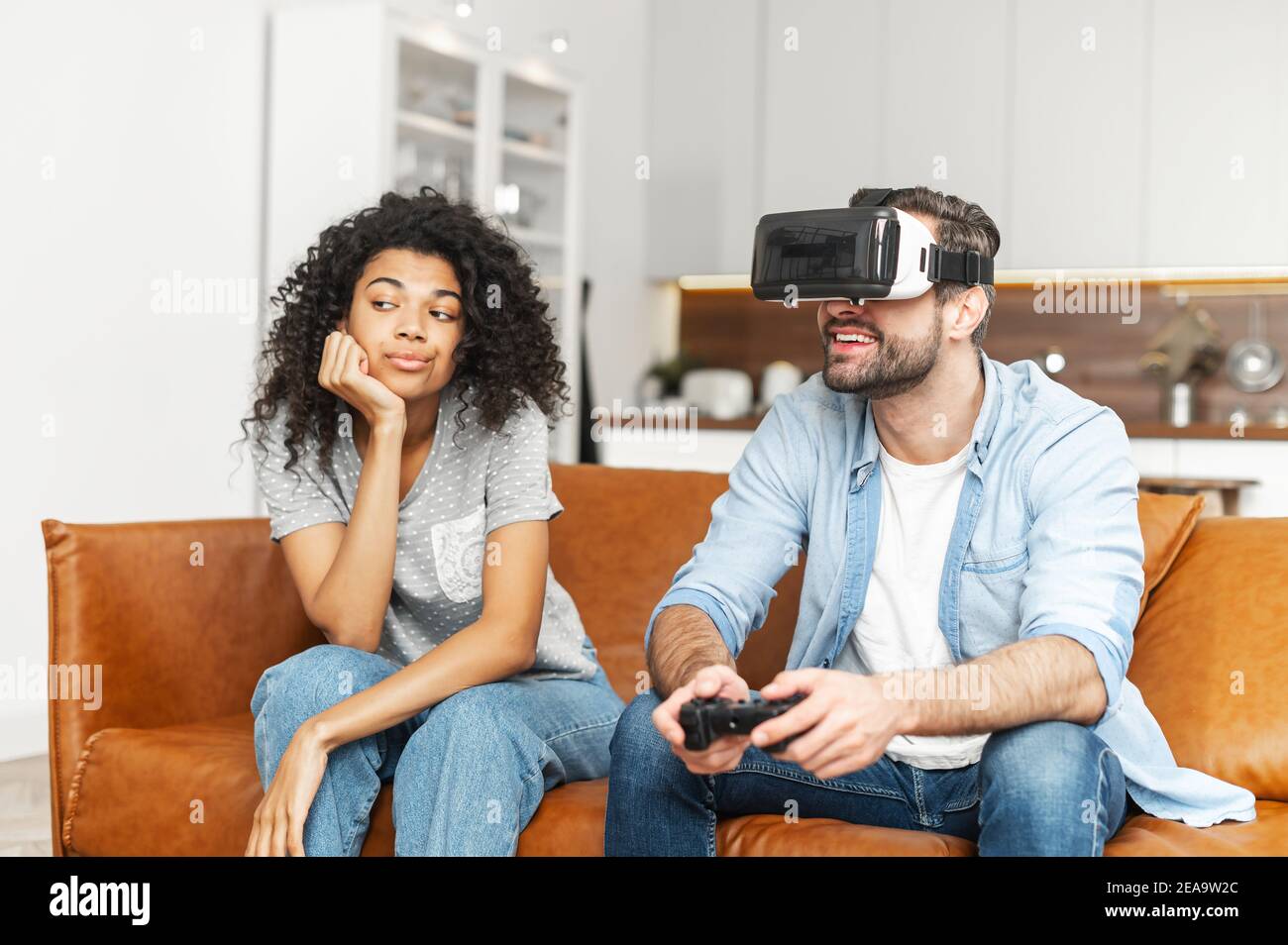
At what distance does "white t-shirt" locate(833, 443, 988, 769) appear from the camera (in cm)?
158

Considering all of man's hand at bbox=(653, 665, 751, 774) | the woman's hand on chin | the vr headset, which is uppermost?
the vr headset

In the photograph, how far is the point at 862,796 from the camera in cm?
150

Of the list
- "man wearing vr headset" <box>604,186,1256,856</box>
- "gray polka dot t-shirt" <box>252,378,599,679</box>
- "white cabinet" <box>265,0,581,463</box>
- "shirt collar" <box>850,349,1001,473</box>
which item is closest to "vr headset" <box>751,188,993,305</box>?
"man wearing vr headset" <box>604,186,1256,856</box>

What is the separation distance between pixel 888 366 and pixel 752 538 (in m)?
0.27

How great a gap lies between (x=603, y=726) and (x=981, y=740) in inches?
19.5

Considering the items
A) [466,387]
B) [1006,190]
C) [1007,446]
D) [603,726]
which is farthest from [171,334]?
[1006,190]

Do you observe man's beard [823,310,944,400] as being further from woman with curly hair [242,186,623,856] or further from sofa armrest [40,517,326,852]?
sofa armrest [40,517,326,852]

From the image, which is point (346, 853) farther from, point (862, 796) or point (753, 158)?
point (753, 158)

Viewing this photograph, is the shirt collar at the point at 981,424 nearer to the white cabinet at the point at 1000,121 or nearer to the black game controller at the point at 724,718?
the black game controller at the point at 724,718

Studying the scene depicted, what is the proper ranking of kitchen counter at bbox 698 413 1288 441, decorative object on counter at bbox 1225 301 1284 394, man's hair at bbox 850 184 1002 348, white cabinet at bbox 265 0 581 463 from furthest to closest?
decorative object on counter at bbox 1225 301 1284 394 < kitchen counter at bbox 698 413 1288 441 < white cabinet at bbox 265 0 581 463 < man's hair at bbox 850 184 1002 348

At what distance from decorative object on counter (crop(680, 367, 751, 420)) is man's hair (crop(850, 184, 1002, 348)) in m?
3.56

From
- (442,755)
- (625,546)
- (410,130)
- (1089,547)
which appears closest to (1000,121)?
(410,130)

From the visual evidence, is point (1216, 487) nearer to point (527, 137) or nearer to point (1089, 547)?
point (527, 137)

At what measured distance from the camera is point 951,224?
1579mm
